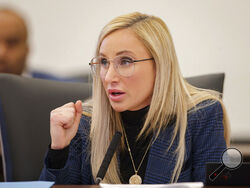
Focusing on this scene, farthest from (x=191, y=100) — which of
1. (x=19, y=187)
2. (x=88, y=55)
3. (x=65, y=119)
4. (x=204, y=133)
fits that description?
(x=88, y=55)

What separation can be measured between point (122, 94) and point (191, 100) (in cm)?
24

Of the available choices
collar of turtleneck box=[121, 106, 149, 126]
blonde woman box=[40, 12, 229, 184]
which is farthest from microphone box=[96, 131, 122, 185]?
collar of turtleneck box=[121, 106, 149, 126]

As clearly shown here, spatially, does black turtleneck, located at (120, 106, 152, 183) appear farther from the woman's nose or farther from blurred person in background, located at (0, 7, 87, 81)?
blurred person in background, located at (0, 7, 87, 81)

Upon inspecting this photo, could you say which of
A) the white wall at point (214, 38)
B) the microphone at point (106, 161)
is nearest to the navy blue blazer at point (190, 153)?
the microphone at point (106, 161)

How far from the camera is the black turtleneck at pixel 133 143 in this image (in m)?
1.13

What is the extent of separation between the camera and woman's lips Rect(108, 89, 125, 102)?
108 cm

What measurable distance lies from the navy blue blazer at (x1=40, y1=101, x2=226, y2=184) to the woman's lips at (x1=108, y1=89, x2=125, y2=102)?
18 cm

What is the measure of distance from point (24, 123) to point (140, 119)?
0.40m

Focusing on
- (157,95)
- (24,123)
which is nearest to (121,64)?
(157,95)

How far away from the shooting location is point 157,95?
1121 millimetres

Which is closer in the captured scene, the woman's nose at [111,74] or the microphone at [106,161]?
the microphone at [106,161]

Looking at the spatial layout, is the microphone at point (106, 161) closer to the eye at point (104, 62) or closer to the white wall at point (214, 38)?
the eye at point (104, 62)

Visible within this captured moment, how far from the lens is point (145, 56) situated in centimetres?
111

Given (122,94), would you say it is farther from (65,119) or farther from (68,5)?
(68,5)
